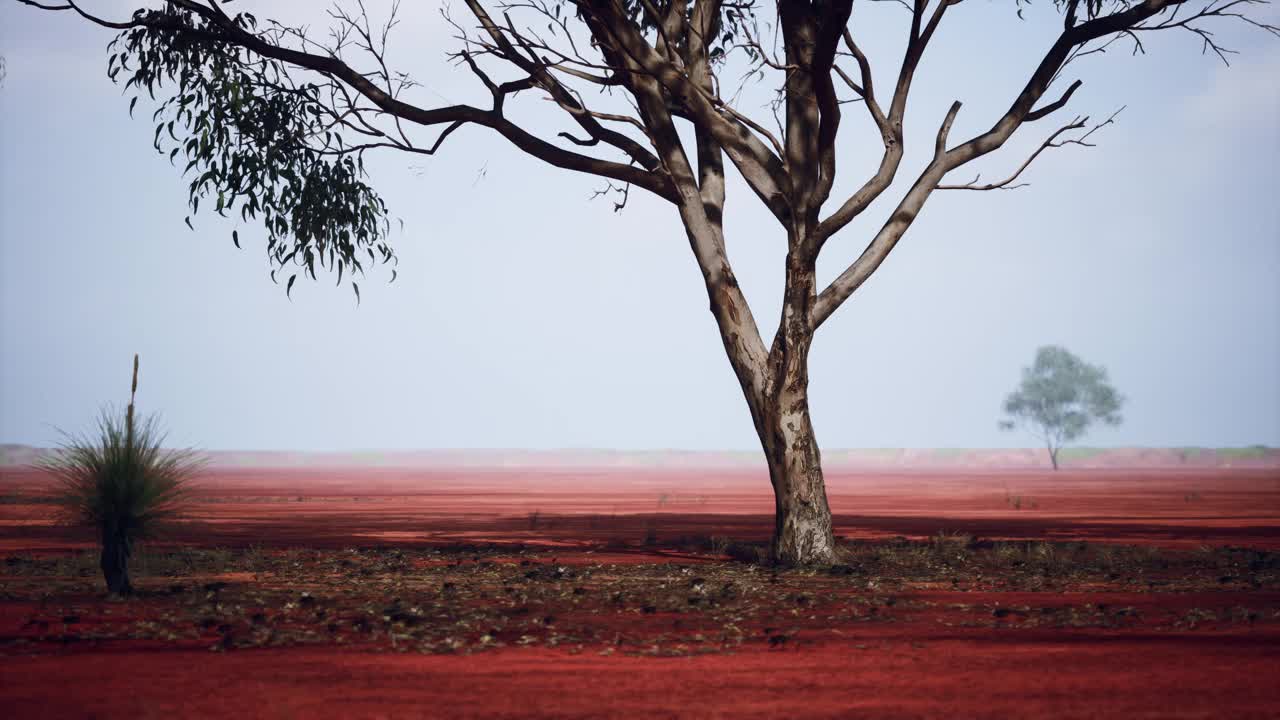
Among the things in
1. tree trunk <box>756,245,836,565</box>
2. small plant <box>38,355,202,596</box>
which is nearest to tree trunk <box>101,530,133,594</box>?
small plant <box>38,355,202,596</box>

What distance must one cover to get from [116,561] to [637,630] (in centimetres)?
464

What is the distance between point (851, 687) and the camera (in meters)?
6.90

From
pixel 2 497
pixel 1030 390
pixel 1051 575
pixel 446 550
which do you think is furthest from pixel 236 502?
pixel 1030 390

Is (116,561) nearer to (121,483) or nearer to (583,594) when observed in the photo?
(121,483)

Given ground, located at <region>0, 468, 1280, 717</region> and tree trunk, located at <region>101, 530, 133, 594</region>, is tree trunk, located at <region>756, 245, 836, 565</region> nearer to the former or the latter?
ground, located at <region>0, 468, 1280, 717</region>

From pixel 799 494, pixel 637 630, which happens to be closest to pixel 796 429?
pixel 799 494

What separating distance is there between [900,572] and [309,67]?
968 centimetres

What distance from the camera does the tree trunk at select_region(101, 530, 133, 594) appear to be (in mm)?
10562

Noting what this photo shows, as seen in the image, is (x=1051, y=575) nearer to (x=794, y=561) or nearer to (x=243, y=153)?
(x=794, y=561)

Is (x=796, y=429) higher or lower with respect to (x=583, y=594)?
higher

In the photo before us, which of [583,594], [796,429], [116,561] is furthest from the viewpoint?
[796,429]

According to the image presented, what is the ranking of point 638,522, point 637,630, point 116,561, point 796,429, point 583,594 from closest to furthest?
point 637,630 → point 116,561 → point 583,594 → point 796,429 → point 638,522

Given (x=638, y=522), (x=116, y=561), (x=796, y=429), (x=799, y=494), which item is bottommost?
(x=638, y=522)

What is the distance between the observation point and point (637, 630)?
9297mm
